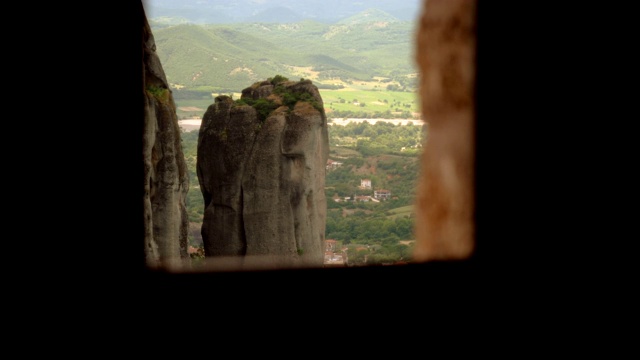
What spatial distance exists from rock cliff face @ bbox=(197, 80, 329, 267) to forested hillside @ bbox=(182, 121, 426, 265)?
1.77 meters

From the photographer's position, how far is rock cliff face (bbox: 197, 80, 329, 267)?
792 inches

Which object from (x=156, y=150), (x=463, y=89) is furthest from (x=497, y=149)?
(x=156, y=150)

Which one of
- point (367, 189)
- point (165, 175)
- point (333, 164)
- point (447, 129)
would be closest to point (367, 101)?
point (333, 164)

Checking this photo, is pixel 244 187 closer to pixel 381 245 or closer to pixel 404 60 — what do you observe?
pixel 381 245

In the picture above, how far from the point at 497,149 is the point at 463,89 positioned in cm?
30

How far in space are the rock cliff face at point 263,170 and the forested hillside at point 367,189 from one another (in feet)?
5.79

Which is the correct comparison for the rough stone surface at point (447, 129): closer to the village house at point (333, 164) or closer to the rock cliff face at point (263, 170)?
the rock cliff face at point (263, 170)

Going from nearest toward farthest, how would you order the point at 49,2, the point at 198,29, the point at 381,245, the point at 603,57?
the point at 49,2 < the point at 603,57 < the point at 381,245 < the point at 198,29

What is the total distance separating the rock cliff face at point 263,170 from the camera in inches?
792

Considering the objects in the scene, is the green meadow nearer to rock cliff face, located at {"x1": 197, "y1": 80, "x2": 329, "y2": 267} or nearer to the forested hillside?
the forested hillside

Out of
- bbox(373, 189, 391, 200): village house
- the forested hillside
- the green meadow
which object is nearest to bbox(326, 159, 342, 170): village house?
the forested hillside

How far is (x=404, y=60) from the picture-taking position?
5441 centimetres

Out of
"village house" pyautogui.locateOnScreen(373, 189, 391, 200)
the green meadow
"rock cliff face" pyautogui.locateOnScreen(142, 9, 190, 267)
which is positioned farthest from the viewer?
the green meadow

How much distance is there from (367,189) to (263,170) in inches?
506
